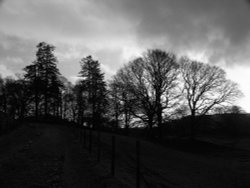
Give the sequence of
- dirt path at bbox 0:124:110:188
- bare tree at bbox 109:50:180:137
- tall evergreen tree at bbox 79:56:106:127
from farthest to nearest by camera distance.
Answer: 1. tall evergreen tree at bbox 79:56:106:127
2. bare tree at bbox 109:50:180:137
3. dirt path at bbox 0:124:110:188

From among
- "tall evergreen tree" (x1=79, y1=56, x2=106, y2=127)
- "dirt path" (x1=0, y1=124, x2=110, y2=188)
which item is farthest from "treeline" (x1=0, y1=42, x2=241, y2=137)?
"dirt path" (x1=0, y1=124, x2=110, y2=188)

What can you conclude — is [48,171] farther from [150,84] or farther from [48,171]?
[150,84]

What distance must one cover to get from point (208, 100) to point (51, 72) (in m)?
31.0

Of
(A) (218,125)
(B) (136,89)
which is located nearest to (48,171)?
(B) (136,89)

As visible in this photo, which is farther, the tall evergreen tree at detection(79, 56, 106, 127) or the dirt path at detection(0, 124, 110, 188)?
the tall evergreen tree at detection(79, 56, 106, 127)

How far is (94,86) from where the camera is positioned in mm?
46031

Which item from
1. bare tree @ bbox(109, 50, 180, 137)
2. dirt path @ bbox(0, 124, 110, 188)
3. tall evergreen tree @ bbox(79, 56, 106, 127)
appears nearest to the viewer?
dirt path @ bbox(0, 124, 110, 188)

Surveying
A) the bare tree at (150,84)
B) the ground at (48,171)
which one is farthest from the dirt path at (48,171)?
the bare tree at (150,84)

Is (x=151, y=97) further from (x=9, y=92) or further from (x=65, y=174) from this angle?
(x=9, y=92)

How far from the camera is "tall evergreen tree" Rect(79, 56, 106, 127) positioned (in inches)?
1720

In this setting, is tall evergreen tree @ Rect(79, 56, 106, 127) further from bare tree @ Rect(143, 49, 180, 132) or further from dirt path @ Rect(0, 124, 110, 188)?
dirt path @ Rect(0, 124, 110, 188)

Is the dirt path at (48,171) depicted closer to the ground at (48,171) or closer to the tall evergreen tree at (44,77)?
the ground at (48,171)

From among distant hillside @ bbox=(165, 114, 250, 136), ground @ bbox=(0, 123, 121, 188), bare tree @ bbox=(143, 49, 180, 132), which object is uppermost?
bare tree @ bbox=(143, 49, 180, 132)

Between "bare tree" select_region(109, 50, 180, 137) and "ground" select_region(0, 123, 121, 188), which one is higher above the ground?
"bare tree" select_region(109, 50, 180, 137)
